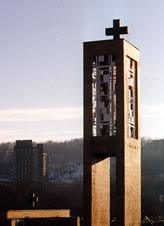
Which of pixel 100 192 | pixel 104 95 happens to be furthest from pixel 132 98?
pixel 100 192

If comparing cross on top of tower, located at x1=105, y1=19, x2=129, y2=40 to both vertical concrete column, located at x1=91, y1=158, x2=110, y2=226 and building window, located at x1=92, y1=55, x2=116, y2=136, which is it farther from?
vertical concrete column, located at x1=91, y1=158, x2=110, y2=226

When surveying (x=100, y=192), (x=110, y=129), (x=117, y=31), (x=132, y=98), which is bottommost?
(x=100, y=192)

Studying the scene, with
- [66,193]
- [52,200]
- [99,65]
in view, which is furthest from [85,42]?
[66,193]

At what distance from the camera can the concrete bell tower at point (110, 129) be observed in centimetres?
5647

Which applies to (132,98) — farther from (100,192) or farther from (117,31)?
(100,192)

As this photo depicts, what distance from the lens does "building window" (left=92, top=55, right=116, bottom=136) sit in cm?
5775

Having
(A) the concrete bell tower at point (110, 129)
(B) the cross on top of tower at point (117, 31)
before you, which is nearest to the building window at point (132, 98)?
(A) the concrete bell tower at point (110, 129)

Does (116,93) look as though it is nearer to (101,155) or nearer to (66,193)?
(101,155)

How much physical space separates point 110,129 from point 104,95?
2943mm

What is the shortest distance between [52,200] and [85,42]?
11833 cm

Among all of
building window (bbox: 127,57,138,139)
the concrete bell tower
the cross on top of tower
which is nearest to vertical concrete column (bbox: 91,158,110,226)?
the concrete bell tower

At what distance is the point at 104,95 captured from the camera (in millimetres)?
58219

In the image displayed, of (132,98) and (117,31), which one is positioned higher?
(117,31)

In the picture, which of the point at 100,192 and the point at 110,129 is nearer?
the point at 110,129
